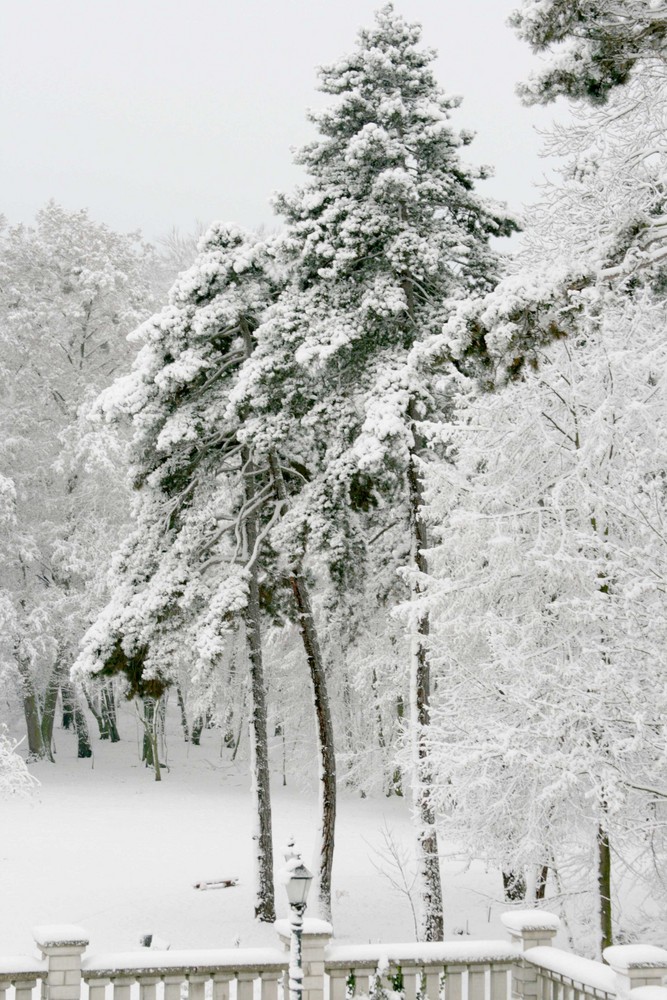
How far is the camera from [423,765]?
14.8m

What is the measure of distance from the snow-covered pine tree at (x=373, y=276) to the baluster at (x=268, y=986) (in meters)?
8.05

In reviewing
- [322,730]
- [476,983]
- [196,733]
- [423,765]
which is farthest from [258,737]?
[196,733]

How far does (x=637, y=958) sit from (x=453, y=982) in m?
1.79

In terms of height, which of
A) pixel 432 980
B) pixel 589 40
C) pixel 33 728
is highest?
pixel 589 40

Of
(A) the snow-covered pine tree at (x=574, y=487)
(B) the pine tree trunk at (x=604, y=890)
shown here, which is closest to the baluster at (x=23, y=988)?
(A) the snow-covered pine tree at (x=574, y=487)

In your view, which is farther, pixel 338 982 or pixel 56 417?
pixel 56 417

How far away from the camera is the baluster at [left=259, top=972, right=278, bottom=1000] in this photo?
8.01 m

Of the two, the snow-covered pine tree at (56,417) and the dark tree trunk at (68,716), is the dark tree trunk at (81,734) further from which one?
the snow-covered pine tree at (56,417)

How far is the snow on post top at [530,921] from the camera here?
341 inches

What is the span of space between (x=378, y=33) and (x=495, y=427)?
7.42 metres

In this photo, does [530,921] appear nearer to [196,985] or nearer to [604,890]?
[196,985]

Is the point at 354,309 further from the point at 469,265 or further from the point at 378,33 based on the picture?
the point at 378,33

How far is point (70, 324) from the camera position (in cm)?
3048

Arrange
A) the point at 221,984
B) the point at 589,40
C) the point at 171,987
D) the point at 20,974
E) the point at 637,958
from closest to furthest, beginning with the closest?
the point at 637,958, the point at 20,974, the point at 171,987, the point at 221,984, the point at 589,40
